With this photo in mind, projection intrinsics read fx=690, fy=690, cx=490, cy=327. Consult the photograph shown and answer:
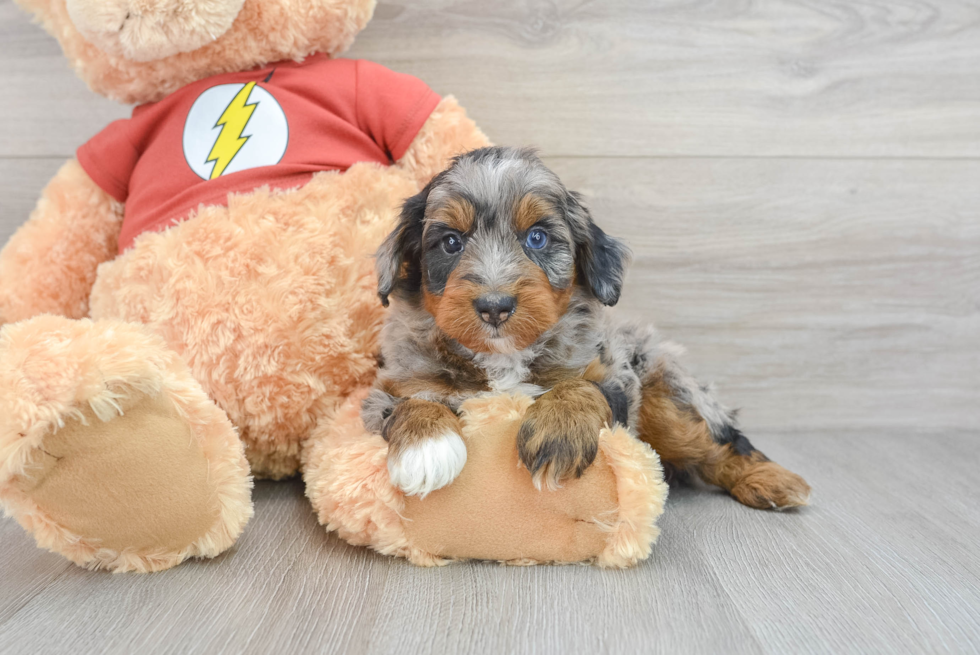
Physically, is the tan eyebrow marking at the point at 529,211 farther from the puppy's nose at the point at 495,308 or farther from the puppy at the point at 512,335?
the puppy's nose at the point at 495,308

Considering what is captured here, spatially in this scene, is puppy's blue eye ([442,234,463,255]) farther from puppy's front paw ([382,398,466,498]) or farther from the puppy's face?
puppy's front paw ([382,398,466,498])

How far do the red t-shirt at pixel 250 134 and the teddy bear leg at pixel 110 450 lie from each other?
1.74 ft

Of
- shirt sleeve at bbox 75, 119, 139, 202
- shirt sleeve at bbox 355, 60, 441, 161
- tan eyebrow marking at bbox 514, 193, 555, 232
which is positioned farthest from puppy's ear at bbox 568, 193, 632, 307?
shirt sleeve at bbox 75, 119, 139, 202

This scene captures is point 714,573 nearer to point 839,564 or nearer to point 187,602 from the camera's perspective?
point 839,564

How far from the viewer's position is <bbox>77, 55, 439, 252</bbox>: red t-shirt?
193 cm

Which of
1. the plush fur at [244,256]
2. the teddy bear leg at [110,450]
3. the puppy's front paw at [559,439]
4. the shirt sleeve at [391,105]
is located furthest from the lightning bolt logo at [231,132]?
the puppy's front paw at [559,439]

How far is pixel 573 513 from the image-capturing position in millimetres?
1525

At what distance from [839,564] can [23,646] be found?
1.71m

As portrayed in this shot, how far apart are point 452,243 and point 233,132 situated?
0.77 meters

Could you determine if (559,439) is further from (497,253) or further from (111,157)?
(111,157)

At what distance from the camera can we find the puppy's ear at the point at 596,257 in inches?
68.6

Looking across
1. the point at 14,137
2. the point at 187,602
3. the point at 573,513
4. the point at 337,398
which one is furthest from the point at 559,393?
the point at 14,137

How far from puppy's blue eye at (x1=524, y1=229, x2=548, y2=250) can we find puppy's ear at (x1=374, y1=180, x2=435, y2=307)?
0.94 ft

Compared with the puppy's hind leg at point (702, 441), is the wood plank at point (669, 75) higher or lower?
higher
